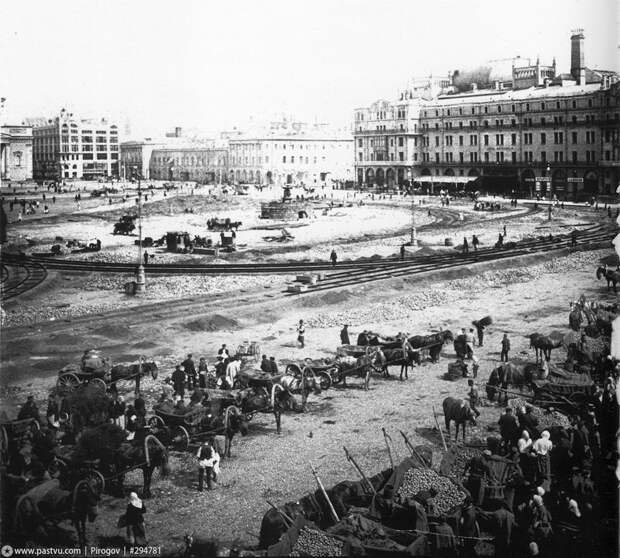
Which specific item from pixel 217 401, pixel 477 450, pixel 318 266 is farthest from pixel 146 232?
pixel 477 450

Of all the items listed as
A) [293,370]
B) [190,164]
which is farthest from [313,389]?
[190,164]

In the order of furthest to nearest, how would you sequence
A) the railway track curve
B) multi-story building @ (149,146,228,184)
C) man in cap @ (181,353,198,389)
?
multi-story building @ (149,146,228,184), the railway track curve, man in cap @ (181,353,198,389)

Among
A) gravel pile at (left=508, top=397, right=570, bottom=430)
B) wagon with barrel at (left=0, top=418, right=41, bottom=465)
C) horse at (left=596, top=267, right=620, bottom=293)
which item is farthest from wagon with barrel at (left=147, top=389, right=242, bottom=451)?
horse at (left=596, top=267, right=620, bottom=293)

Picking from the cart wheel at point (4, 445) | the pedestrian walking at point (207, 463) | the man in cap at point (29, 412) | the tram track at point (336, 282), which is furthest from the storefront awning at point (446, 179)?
the cart wheel at point (4, 445)

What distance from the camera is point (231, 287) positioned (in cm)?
3756

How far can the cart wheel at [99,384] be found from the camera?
19.4 meters

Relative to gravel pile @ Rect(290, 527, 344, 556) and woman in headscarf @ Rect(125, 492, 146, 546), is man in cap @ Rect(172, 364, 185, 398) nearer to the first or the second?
woman in headscarf @ Rect(125, 492, 146, 546)

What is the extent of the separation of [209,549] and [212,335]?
16.2 m

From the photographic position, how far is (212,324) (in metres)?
29.6

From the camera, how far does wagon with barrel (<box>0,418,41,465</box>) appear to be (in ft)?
50.8

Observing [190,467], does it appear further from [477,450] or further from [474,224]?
[474,224]

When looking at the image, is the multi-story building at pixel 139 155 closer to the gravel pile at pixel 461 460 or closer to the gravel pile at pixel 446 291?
the gravel pile at pixel 446 291

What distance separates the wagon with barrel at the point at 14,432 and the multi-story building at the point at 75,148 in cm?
15651

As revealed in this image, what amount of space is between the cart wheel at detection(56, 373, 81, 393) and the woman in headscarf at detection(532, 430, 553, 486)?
38.1 feet
